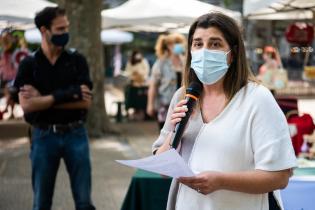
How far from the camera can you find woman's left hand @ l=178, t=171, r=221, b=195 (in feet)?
6.97

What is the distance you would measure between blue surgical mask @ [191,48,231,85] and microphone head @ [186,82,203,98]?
1.3 inches

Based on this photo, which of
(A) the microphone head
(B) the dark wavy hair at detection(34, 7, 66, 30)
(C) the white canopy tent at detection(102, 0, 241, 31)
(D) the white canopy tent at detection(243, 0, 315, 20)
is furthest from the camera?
(C) the white canopy tent at detection(102, 0, 241, 31)

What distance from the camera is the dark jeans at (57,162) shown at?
4.18m

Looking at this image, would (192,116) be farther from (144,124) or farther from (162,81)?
(144,124)

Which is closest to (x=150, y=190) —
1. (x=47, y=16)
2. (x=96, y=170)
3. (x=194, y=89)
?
(x=47, y=16)

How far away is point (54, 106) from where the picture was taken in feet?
13.8

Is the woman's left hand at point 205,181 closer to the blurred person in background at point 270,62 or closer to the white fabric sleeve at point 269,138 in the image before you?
the white fabric sleeve at point 269,138

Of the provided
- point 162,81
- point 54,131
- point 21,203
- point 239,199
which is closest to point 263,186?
point 239,199

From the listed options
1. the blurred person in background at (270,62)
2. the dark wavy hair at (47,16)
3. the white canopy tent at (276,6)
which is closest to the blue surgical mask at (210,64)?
the dark wavy hair at (47,16)

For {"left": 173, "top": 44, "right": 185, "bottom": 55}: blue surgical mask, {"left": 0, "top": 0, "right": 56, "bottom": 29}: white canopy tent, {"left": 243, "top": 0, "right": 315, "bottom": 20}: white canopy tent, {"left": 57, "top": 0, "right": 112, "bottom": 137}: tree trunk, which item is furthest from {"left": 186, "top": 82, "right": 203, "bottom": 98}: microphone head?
{"left": 57, "top": 0, "right": 112, "bottom": 137}: tree trunk

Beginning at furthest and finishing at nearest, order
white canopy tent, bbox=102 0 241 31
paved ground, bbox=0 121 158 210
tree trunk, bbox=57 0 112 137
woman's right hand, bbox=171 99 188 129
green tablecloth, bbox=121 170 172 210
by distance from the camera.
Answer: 1. tree trunk, bbox=57 0 112 137
2. white canopy tent, bbox=102 0 241 31
3. paved ground, bbox=0 121 158 210
4. green tablecloth, bbox=121 170 172 210
5. woman's right hand, bbox=171 99 188 129

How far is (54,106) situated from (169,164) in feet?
7.28

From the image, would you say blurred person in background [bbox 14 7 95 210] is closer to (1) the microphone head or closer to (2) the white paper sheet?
(1) the microphone head

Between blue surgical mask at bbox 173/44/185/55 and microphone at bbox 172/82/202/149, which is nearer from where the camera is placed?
microphone at bbox 172/82/202/149
